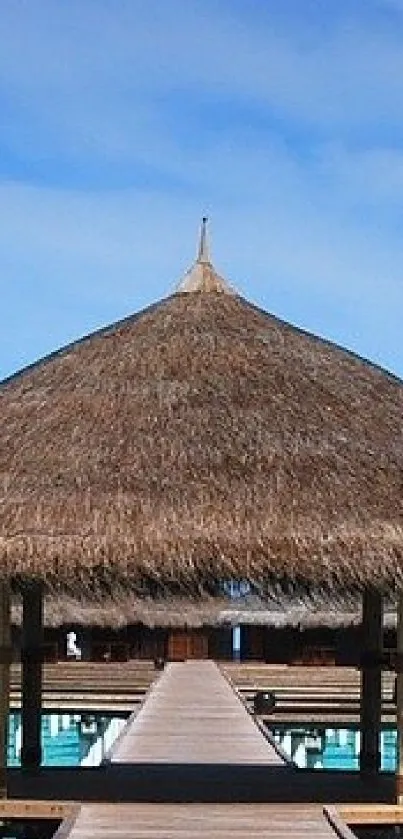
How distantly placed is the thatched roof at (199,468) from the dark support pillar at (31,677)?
7.12 ft

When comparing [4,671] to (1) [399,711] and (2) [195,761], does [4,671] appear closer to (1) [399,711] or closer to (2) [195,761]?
(1) [399,711]

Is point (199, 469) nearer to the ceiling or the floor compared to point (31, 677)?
nearer to the ceiling

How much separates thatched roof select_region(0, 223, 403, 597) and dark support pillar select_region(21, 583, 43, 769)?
2.17 meters

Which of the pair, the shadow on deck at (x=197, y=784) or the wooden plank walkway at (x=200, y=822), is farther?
the shadow on deck at (x=197, y=784)

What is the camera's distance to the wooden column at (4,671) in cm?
859

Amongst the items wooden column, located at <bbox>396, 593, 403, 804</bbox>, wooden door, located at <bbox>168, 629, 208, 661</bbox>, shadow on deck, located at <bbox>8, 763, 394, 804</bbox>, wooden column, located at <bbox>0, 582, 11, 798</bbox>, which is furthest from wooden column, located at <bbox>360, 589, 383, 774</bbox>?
wooden door, located at <bbox>168, 629, 208, 661</bbox>

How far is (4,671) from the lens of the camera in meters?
8.73

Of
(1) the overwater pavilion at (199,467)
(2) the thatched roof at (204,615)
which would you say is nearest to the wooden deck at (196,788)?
(1) the overwater pavilion at (199,467)

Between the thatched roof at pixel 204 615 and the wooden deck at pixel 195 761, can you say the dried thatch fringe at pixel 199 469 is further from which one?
the thatched roof at pixel 204 615

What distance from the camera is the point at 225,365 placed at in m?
8.98

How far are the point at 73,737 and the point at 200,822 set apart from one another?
10.2 m

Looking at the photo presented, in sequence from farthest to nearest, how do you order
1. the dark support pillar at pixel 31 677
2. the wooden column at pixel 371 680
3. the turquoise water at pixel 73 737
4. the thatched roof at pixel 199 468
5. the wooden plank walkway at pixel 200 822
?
the turquoise water at pixel 73 737
the dark support pillar at pixel 31 677
the wooden column at pixel 371 680
the thatched roof at pixel 199 468
the wooden plank walkway at pixel 200 822

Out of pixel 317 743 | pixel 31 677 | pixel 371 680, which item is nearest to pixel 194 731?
pixel 31 677

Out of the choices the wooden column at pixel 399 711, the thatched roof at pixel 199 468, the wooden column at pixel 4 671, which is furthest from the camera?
the wooden column at pixel 4 671
